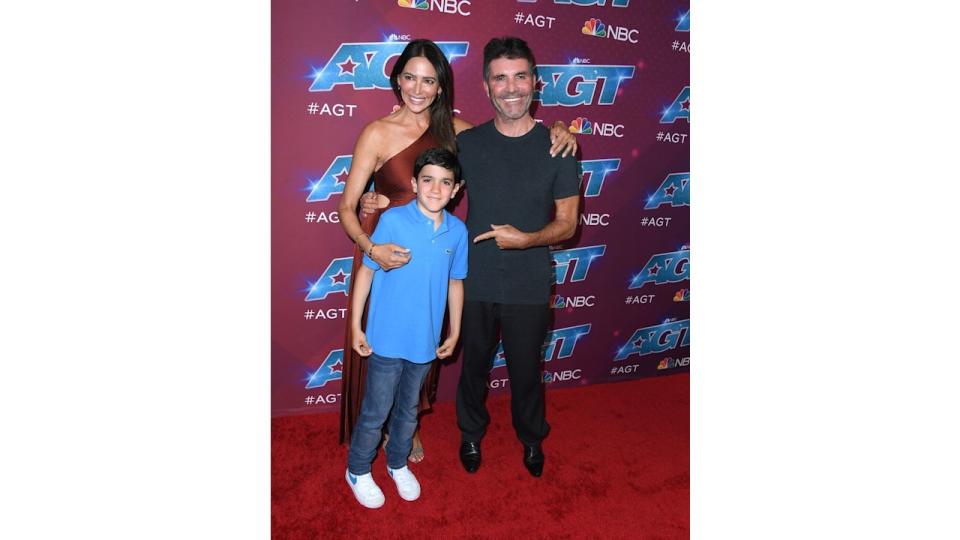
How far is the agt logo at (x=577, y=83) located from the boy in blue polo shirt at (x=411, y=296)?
1.62m

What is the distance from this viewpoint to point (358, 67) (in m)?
3.51

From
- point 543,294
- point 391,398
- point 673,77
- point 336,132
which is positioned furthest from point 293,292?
point 673,77

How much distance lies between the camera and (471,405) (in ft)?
10.00

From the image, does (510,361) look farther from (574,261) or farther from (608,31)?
(608,31)

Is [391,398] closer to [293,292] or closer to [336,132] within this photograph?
[293,292]

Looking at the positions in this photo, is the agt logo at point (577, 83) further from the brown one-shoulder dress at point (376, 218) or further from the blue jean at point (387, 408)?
the blue jean at point (387, 408)

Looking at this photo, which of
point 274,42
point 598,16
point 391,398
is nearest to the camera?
point 391,398

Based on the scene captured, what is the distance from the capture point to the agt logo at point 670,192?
4.31m

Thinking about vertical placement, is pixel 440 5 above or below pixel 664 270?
above

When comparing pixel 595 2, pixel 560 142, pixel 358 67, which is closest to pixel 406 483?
pixel 560 142

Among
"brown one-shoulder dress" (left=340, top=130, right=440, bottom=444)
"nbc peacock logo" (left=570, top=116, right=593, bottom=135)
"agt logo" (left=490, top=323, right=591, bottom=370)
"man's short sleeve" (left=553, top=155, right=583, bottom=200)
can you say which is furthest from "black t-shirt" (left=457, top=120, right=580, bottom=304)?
"agt logo" (left=490, top=323, right=591, bottom=370)

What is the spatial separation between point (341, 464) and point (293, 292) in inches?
42.8

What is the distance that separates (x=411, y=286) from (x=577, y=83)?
2120 millimetres

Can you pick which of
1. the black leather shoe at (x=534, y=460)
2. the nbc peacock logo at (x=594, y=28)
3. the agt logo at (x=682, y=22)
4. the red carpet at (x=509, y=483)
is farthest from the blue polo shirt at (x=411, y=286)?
the agt logo at (x=682, y=22)
